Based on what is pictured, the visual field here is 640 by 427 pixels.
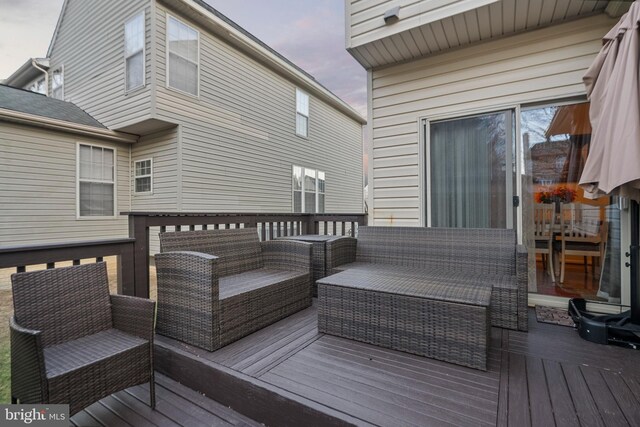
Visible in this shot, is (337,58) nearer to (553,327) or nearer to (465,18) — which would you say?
(465,18)

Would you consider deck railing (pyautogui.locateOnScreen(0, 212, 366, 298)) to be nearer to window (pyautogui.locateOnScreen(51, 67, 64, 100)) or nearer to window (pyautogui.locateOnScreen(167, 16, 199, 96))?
window (pyautogui.locateOnScreen(167, 16, 199, 96))

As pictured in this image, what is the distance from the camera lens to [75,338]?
1771 mm

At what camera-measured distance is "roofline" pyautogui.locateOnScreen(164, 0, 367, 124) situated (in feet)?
21.9

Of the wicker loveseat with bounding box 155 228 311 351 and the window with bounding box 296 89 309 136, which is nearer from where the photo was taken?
the wicker loveseat with bounding box 155 228 311 351

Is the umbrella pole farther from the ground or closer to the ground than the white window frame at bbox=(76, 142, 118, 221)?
closer to the ground

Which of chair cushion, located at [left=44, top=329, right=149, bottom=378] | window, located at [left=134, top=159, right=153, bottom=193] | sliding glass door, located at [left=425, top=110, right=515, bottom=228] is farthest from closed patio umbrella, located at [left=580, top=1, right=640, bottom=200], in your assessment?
window, located at [left=134, top=159, right=153, bottom=193]

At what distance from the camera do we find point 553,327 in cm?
247

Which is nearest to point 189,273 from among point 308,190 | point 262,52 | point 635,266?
point 635,266

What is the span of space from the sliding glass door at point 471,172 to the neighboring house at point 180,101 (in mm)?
5068

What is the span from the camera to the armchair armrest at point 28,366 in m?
1.33

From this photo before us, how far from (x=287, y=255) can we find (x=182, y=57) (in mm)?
5700

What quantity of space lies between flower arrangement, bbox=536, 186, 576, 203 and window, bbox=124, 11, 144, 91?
6.94 metres

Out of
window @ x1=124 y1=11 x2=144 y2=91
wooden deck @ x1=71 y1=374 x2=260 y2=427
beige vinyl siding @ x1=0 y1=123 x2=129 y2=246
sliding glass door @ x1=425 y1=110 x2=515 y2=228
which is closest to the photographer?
wooden deck @ x1=71 y1=374 x2=260 y2=427

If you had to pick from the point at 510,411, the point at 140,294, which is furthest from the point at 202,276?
the point at 510,411
